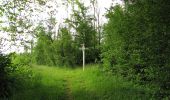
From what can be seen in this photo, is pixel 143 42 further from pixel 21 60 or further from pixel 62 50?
pixel 62 50

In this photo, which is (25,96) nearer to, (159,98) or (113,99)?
(113,99)

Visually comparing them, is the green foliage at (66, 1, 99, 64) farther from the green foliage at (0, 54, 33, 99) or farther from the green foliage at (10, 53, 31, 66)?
the green foliage at (10, 53, 31, 66)

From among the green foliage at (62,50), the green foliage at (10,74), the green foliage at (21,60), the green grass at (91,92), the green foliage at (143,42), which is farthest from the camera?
the green foliage at (62,50)

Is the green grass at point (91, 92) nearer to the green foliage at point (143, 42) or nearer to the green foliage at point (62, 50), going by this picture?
the green foliage at point (143, 42)

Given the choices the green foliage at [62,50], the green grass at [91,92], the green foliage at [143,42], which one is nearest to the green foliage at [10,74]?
the green grass at [91,92]

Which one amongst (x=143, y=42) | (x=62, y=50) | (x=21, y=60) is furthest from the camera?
(x=62, y=50)

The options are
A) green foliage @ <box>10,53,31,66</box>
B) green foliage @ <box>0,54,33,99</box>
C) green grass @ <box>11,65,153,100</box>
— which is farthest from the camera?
green foliage @ <box>10,53,31,66</box>

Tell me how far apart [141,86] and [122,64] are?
12.2 ft

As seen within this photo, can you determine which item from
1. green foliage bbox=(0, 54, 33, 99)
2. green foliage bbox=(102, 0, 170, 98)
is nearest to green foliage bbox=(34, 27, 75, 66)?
green foliage bbox=(102, 0, 170, 98)

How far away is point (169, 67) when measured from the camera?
12797 millimetres

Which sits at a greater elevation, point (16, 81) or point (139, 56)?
point (139, 56)

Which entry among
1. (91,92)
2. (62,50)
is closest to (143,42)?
(91,92)

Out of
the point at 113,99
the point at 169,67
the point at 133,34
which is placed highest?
the point at 133,34

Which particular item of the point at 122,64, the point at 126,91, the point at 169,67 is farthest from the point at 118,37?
the point at 169,67
